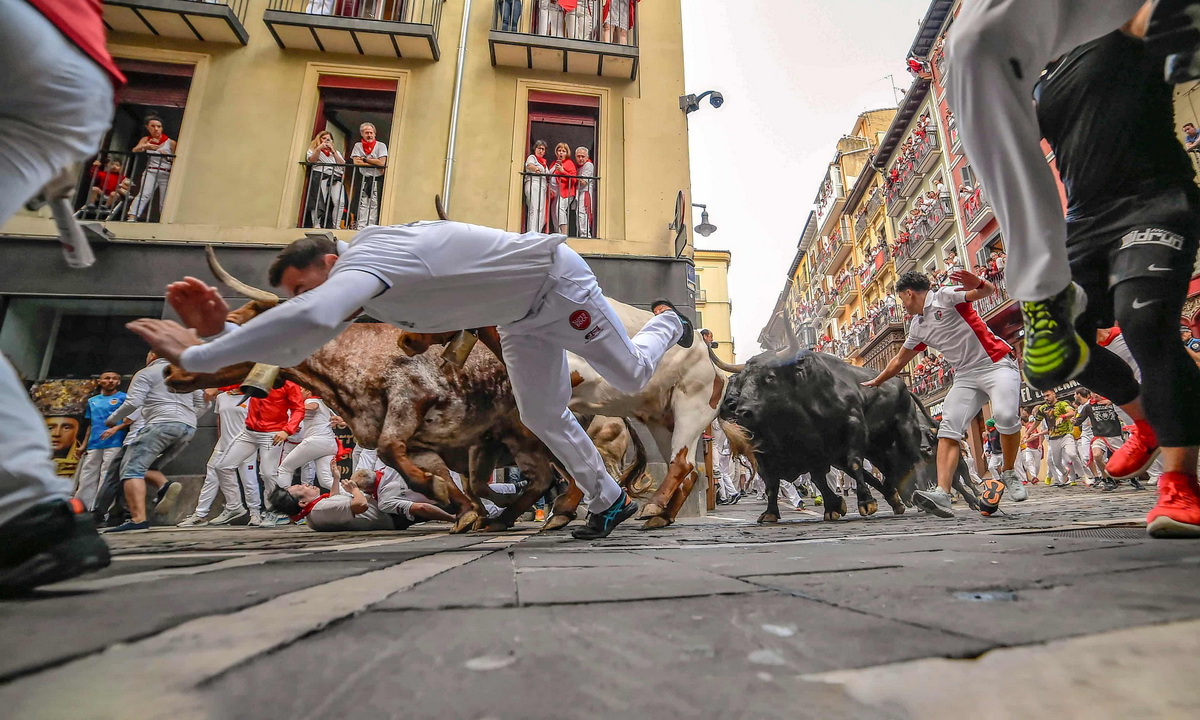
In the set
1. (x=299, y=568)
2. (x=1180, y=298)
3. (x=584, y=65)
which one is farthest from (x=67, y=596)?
(x=584, y=65)

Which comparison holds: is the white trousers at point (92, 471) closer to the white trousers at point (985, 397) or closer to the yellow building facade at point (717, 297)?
the white trousers at point (985, 397)

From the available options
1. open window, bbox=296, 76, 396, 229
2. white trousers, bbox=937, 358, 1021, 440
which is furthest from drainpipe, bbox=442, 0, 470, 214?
white trousers, bbox=937, 358, 1021, 440

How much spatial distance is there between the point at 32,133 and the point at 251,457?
20.6 feet

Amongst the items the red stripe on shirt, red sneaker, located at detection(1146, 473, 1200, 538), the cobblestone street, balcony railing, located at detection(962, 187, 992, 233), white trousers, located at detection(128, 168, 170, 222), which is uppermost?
balcony railing, located at detection(962, 187, 992, 233)

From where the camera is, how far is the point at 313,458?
652cm

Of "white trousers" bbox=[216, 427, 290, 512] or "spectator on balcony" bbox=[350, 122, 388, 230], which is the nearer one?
"white trousers" bbox=[216, 427, 290, 512]

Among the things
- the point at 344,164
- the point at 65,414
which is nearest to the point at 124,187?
the point at 344,164

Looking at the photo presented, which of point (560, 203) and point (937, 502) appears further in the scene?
point (560, 203)

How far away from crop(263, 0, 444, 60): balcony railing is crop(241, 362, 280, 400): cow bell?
344 inches

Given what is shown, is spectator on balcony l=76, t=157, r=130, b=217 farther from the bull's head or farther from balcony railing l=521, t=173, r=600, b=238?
the bull's head

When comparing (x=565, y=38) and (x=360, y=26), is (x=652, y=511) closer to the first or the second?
(x=565, y=38)

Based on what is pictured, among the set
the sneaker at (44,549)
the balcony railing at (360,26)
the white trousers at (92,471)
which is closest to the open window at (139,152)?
the balcony railing at (360,26)

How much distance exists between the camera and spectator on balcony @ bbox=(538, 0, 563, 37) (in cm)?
1180

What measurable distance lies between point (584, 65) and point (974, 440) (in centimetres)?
2348
